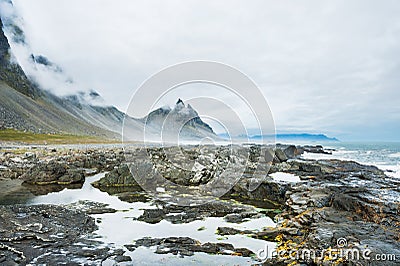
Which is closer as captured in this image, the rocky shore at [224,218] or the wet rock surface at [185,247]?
the rocky shore at [224,218]

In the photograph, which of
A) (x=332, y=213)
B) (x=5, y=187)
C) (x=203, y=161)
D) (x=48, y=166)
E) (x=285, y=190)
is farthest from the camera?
(x=203, y=161)

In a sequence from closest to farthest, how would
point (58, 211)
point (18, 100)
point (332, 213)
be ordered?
point (332, 213) < point (58, 211) < point (18, 100)

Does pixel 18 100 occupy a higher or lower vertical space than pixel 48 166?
higher

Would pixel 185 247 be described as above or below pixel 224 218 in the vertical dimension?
below

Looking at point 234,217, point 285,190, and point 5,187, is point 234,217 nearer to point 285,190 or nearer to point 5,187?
point 285,190

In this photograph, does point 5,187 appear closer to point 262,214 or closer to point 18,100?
point 262,214

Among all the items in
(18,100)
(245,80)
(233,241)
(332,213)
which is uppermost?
(18,100)

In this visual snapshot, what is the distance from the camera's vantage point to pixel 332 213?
1698 cm

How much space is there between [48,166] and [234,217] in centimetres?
2470

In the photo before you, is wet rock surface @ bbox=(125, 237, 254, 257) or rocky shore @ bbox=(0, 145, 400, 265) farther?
wet rock surface @ bbox=(125, 237, 254, 257)

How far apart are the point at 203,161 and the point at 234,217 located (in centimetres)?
1826

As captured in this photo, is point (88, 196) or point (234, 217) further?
point (88, 196)

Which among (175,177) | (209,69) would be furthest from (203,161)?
(209,69)

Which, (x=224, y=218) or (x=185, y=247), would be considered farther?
(x=224, y=218)
